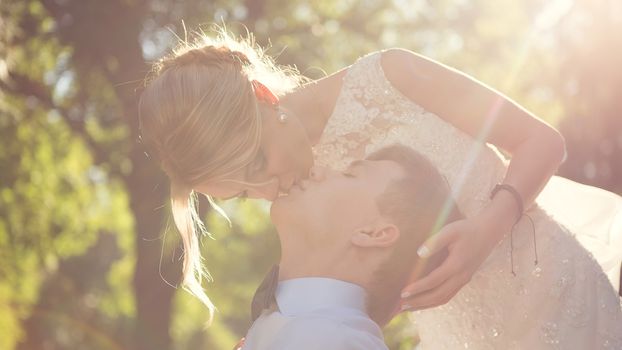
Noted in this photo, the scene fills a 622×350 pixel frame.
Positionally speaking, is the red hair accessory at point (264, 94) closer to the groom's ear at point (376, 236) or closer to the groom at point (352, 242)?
the groom at point (352, 242)

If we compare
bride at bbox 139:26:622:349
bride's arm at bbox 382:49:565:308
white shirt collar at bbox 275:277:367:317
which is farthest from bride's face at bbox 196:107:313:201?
white shirt collar at bbox 275:277:367:317

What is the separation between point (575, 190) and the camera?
3756 millimetres

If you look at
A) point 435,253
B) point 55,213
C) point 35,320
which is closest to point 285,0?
point 55,213

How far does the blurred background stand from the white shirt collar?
590 cm

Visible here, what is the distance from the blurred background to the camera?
11000 mm

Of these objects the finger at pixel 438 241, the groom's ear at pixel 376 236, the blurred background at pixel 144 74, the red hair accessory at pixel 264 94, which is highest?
the finger at pixel 438 241

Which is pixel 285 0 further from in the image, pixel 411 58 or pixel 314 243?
pixel 314 243

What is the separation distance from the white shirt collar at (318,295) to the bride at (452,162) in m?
0.33

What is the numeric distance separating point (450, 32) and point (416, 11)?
69cm

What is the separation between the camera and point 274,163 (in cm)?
322

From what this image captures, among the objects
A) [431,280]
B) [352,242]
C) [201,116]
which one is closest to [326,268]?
→ [352,242]

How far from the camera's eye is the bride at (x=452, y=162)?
Answer: 3082mm

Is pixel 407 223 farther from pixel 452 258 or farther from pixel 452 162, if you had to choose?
pixel 452 162

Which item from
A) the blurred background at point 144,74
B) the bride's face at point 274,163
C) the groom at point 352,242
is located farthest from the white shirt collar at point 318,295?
the blurred background at point 144,74
